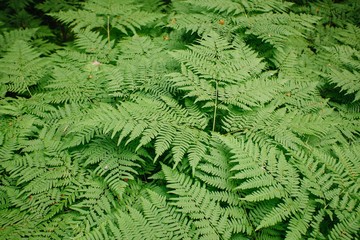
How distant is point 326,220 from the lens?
239 cm

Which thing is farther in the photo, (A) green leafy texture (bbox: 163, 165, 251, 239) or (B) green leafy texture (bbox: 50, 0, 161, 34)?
(B) green leafy texture (bbox: 50, 0, 161, 34)

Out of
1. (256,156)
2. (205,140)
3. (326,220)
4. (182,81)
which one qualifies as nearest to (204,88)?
(182,81)

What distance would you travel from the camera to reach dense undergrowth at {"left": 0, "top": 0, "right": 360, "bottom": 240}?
2367 millimetres

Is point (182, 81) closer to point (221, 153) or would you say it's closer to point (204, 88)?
point (204, 88)

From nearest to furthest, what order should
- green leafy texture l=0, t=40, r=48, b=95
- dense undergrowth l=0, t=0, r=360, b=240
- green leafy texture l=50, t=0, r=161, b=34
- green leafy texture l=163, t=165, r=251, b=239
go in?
green leafy texture l=163, t=165, r=251, b=239 < dense undergrowth l=0, t=0, r=360, b=240 < green leafy texture l=0, t=40, r=48, b=95 < green leafy texture l=50, t=0, r=161, b=34

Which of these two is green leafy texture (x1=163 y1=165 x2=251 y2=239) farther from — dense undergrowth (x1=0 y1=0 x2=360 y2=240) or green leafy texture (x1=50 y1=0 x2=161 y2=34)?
green leafy texture (x1=50 y1=0 x2=161 y2=34)

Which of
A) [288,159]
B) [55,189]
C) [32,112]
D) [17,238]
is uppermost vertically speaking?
[288,159]

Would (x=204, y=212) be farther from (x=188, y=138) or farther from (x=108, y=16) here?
(x=108, y=16)

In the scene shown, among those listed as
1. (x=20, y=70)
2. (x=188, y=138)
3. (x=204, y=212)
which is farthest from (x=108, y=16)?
(x=204, y=212)

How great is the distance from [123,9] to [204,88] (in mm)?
2349

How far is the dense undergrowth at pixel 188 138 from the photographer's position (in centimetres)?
237

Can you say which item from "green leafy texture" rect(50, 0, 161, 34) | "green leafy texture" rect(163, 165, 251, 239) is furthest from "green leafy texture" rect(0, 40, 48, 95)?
"green leafy texture" rect(163, 165, 251, 239)

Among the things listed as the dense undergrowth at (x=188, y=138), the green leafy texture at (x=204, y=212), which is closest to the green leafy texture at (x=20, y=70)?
the dense undergrowth at (x=188, y=138)

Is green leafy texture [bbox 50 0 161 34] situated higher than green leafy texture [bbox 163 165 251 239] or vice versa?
green leafy texture [bbox 50 0 161 34]
